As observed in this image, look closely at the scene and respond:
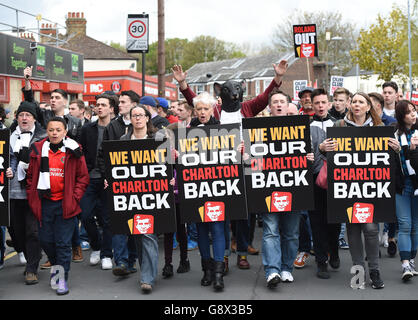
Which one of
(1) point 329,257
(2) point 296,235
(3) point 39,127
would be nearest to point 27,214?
(3) point 39,127

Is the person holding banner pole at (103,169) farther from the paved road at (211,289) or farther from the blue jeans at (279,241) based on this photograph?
the blue jeans at (279,241)

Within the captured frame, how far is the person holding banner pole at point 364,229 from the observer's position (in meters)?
6.09

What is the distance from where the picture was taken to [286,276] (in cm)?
640

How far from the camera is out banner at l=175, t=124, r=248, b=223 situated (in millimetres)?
6137

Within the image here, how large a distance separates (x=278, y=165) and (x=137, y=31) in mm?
10049

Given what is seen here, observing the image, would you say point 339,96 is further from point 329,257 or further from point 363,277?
point 363,277

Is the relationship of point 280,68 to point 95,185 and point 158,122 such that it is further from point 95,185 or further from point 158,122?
point 95,185

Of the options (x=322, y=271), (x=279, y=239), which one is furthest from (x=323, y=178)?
(x=322, y=271)

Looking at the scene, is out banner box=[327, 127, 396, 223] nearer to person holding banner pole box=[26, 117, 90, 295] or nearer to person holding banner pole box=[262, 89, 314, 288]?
person holding banner pole box=[262, 89, 314, 288]

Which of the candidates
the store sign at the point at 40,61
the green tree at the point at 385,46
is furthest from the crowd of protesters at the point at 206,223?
the green tree at the point at 385,46

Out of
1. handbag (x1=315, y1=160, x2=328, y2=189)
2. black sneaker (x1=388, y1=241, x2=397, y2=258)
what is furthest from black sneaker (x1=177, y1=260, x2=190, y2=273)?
black sneaker (x1=388, y1=241, x2=397, y2=258)

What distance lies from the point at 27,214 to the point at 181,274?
6.28ft

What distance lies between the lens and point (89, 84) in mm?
40469

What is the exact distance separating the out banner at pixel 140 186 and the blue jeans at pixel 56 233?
1.81 ft
